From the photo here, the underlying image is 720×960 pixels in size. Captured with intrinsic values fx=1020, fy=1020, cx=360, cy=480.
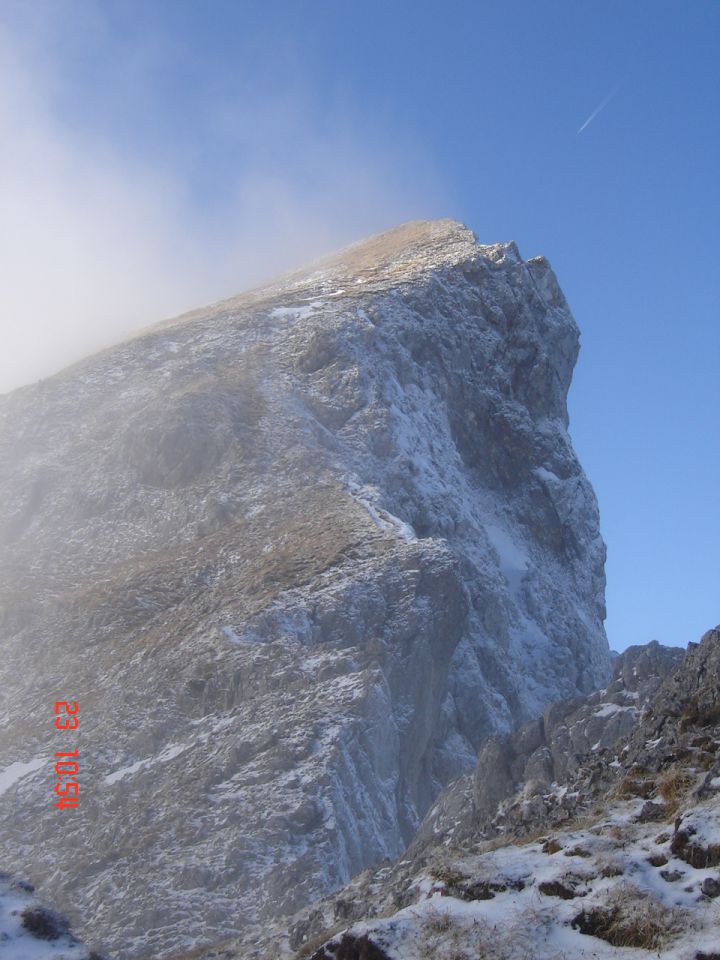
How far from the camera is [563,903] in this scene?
46.1ft

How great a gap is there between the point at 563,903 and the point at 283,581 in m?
35.7

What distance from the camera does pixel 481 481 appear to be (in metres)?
78.9

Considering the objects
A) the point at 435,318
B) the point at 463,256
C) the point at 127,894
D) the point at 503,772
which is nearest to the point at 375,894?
the point at 503,772

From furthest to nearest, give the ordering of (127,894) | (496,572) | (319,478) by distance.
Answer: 1. (496,572)
2. (319,478)
3. (127,894)

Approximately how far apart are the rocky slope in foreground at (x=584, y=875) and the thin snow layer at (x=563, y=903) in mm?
21

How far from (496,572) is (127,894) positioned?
127ft

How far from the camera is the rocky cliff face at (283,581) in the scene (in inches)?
1427

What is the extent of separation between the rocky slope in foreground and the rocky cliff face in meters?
10.5

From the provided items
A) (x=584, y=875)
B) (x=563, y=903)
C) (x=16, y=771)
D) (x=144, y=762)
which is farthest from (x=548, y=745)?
(x=16, y=771)

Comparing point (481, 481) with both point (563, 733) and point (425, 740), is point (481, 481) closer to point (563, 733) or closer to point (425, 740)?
point (425, 740)

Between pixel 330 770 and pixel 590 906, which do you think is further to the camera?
pixel 330 770
